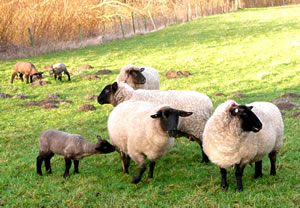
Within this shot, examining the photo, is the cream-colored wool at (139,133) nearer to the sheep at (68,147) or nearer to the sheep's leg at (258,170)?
the sheep at (68,147)

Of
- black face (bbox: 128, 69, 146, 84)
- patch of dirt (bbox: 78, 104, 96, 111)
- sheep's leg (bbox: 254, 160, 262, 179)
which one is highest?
black face (bbox: 128, 69, 146, 84)

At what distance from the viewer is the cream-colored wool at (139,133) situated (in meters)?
5.66

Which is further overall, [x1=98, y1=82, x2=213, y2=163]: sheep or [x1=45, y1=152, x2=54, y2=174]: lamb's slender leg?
[x1=98, y1=82, x2=213, y2=163]: sheep

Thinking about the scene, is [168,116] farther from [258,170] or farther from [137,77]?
[137,77]

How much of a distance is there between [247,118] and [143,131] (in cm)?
180

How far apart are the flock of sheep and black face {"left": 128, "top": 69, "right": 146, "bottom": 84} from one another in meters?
2.23

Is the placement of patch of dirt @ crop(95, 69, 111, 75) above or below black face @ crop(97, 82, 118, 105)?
below

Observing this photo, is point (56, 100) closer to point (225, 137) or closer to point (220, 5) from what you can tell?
point (225, 137)

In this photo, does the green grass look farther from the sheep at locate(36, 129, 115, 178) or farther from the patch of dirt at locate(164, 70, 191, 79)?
the patch of dirt at locate(164, 70, 191, 79)

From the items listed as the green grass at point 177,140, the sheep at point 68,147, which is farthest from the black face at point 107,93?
the sheep at point 68,147

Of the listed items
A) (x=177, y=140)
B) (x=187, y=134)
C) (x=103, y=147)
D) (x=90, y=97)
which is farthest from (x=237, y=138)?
(x=90, y=97)

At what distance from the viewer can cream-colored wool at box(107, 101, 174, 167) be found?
5.66 metres

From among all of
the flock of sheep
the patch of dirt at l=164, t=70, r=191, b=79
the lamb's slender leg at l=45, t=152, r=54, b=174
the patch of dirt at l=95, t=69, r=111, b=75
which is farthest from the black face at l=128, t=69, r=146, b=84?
the patch of dirt at l=95, t=69, r=111, b=75

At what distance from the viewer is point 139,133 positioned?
19.2 ft
